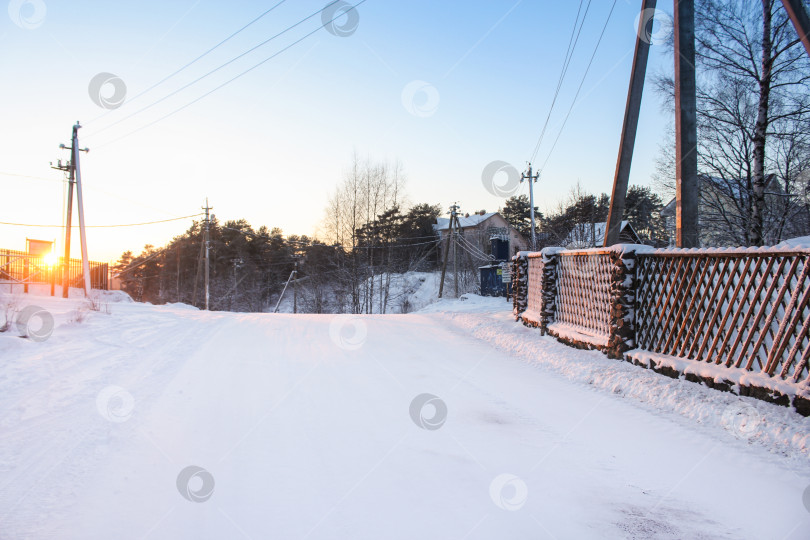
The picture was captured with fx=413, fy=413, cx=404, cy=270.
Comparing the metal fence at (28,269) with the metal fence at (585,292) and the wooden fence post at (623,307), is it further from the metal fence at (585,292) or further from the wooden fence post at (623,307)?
the wooden fence post at (623,307)

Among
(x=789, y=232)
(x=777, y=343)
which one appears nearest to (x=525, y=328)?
(x=777, y=343)

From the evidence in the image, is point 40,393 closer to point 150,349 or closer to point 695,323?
point 150,349

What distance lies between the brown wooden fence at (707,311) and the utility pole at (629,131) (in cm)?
145

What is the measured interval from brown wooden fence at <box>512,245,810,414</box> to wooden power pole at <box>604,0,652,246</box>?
4.74ft

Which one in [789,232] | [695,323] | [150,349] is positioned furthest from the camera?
[789,232]

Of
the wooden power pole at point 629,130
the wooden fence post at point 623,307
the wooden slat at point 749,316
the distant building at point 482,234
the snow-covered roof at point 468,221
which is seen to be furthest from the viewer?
the snow-covered roof at point 468,221

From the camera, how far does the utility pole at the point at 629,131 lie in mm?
8438

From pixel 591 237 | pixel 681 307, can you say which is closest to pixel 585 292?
pixel 681 307

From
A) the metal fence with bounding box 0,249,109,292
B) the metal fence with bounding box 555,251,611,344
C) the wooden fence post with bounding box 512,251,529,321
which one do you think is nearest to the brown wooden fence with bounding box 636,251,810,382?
the metal fence with bounding box 555,251,611,344

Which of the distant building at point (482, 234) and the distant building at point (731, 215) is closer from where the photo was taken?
the distant building at point (731, 215)

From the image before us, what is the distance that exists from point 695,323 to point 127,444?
6.27m

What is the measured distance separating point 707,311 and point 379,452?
4.34m

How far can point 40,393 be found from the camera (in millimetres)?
4391

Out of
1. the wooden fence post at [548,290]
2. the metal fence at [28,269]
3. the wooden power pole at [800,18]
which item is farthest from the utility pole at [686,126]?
the metal fence at [28,269]
